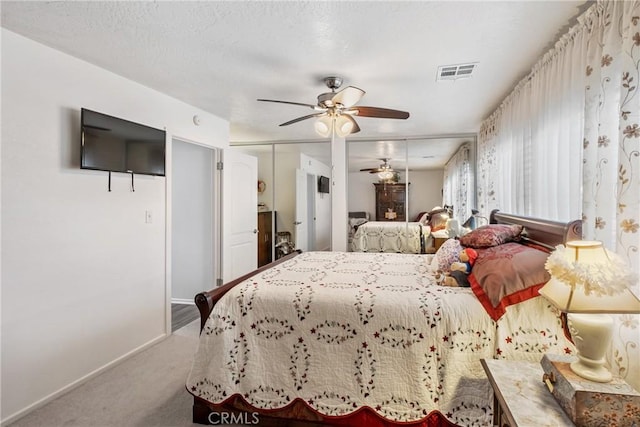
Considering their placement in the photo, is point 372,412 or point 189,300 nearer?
point 372,412

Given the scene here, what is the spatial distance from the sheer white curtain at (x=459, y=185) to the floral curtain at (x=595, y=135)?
2.14 metres

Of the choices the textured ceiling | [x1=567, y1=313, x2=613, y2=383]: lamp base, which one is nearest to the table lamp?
[x1=567, y1=313, x2=613, y2=383]: lamp base

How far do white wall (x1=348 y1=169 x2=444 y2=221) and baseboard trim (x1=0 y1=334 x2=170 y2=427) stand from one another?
3317 mm

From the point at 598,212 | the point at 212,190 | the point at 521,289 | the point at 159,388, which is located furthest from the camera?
the point at 212,190

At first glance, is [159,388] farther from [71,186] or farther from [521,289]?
[521,289]

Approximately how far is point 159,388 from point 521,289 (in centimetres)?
245

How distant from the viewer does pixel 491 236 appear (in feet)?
7.31

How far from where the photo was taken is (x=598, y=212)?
1.49m

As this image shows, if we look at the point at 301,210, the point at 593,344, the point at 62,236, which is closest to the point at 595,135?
the point at 593,344

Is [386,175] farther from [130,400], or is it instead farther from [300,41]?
[130,400]

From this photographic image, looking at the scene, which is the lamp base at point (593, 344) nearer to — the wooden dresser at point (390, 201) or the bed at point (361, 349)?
the bed at point (361, 349)

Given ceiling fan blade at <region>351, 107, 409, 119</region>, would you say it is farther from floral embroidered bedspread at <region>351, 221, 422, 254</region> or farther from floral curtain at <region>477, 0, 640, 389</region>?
floral embroidered bedspread at <region>351, 221, 422, 254</region>

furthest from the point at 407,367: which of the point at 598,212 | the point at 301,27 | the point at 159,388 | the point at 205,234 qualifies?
the point at 205,234

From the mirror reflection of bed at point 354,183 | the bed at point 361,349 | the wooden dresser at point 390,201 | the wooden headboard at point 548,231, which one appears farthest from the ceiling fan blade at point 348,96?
the wooden dresser at point 390,201
